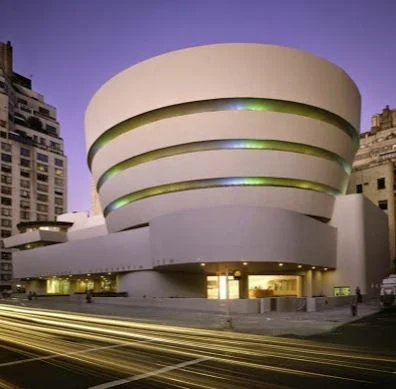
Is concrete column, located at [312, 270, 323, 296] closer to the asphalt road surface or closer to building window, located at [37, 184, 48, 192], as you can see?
the asphalt road surface

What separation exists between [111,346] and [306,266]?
40930mm

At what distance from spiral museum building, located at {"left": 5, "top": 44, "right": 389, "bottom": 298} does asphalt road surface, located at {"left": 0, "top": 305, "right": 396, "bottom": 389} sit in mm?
29644

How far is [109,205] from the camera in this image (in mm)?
68688

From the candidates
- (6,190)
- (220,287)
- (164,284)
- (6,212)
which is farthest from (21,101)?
(220,287)

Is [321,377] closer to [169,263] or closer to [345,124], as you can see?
[169,263]

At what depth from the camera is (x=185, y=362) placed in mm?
14133

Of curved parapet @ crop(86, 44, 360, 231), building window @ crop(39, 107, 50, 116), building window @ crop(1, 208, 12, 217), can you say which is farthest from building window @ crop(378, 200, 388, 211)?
building window @ crop(39, 107, 50, 116)

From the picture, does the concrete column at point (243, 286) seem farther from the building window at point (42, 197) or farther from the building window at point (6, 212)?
the building window at point (42, 197)

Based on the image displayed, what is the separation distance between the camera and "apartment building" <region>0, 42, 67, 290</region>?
12241 centimetres

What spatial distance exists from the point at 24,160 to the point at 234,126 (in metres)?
88.9

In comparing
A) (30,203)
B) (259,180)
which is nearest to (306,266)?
(259,180)

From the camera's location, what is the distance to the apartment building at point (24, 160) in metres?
122

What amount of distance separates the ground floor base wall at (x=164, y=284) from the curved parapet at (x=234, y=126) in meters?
7.04

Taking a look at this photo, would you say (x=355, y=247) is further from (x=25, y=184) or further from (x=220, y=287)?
(x=25, y=184)
